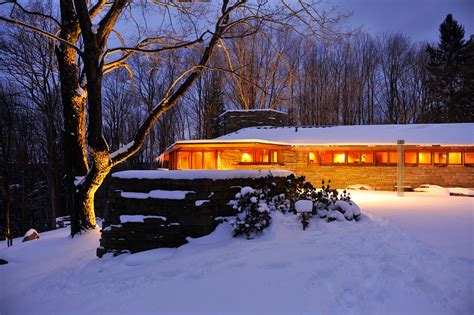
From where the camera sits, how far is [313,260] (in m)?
4.01

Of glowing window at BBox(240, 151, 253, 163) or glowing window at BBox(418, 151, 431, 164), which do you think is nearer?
glowing window at BBox(418, 151, 431, 164)

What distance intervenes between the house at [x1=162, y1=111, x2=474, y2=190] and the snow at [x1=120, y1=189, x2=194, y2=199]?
1047 centimetres

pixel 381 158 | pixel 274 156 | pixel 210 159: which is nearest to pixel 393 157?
pixel 381 158

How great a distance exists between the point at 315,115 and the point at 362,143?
Answer: 14197 mm

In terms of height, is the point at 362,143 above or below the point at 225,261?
above

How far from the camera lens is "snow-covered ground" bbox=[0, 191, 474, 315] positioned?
306 cm

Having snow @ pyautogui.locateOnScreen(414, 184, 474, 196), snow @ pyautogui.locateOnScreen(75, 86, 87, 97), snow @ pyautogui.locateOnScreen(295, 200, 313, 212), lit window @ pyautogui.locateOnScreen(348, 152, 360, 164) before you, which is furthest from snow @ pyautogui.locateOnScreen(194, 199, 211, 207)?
lit window @ pyautogui.locateOnScreen(348, 152, 360, 164)

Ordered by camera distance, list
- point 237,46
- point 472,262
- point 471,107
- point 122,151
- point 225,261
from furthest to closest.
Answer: point 471,107 < point 237,46 < point 122,151 < point 225,261 < point 472,262

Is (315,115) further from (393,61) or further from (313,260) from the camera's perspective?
(313,260)

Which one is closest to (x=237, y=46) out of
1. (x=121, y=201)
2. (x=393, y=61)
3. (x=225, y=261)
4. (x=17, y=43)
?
(x=17, y=43)

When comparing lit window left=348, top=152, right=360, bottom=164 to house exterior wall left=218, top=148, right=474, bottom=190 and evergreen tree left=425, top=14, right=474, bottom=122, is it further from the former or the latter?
evergreen tree left=425, top=14, right=474, bottom=122

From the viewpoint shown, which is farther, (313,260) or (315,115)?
(315,115)

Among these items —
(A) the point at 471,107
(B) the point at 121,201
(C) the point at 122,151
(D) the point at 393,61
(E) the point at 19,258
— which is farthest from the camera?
(D) the point at 393,61

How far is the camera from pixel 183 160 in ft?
56.9
